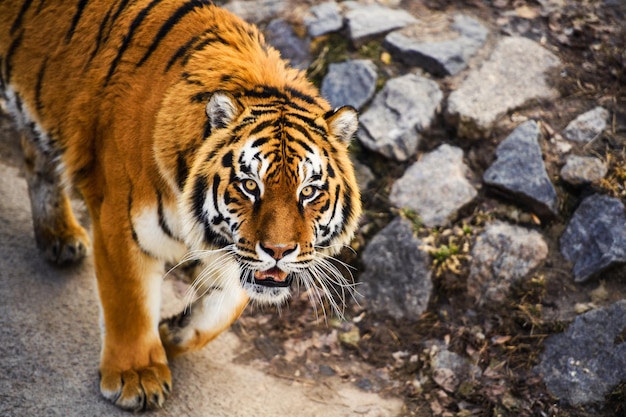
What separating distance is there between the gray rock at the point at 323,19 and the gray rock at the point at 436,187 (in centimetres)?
143

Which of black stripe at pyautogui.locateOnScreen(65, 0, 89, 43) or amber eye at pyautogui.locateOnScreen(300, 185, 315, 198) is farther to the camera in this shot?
black stripe at pyautogui.locateOnScreen(65, 0, 89, 43)

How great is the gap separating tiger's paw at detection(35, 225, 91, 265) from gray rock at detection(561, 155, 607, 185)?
3.12 m

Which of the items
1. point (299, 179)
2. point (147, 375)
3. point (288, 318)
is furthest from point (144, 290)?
point (288, 318)

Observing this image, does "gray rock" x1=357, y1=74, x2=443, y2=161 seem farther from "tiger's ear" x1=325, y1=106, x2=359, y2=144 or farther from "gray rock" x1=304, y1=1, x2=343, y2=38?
"tiger's ear" x1=325, y1=106, x2=359, y2=144

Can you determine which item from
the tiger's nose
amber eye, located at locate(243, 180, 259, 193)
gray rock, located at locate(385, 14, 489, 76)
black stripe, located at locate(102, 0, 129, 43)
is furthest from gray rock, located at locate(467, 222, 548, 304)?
black stripe, located at locate(102, 0, 129, 43)

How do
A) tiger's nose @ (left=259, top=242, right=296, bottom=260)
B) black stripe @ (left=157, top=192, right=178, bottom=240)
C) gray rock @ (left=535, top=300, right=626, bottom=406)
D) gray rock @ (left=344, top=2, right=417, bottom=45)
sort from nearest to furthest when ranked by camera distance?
tiger's nose @ (left=259, top=242, right=296, bottom=260)
black stripe @ (left=157, top=192, right=178, bottom=240)
gray rock @ (left=535, top=300, right=626, bottom=406)
gray rock @ (left=344, top=2, right=417, bottom=45)

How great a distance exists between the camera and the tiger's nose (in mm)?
3135

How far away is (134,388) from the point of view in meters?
3.74

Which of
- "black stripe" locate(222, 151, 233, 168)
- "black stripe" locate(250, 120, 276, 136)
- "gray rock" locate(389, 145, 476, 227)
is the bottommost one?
"gray rock" locate(389, 145, 476, 227)

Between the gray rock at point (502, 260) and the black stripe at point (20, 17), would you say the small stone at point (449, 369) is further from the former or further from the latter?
the black stripe at point (20, 17)

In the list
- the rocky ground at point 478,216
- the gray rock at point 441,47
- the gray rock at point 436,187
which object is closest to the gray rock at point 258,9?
Result: the rocky ground at point 478,216

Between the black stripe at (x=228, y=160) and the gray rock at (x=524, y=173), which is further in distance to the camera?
the gray rock at (x=524, y=173)

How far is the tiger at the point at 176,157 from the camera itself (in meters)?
3.25

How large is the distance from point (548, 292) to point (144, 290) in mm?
2315
